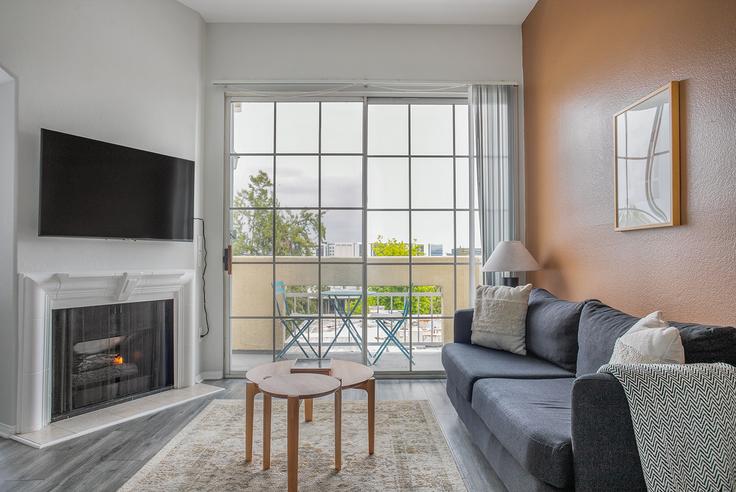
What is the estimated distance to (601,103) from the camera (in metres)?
2.72

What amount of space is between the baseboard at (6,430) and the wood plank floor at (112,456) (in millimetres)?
57

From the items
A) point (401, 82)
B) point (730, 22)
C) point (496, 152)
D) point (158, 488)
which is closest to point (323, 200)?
point (401, 82)

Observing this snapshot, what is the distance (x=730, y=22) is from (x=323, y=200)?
2943 millimetres

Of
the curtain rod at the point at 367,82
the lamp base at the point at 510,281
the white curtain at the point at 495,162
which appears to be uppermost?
the curtain rod at the point at 367,82

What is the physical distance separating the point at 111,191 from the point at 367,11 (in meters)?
2.49

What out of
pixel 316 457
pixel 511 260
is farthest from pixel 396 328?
pixel 316 457

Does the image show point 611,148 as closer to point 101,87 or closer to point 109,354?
point 101,87

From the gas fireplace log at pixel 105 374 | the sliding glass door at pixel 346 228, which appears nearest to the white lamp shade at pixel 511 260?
the sliding glass door at pixel 346 228

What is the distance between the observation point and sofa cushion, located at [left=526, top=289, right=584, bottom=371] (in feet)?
8.25

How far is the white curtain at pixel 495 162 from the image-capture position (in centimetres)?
392

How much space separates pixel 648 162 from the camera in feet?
7.41

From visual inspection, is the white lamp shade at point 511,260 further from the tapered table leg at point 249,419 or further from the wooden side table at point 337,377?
the tapered table leg at point 249,419

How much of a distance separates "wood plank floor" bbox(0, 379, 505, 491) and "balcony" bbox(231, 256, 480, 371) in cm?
95

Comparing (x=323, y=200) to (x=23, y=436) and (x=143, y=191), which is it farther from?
(x=23, y=436)
